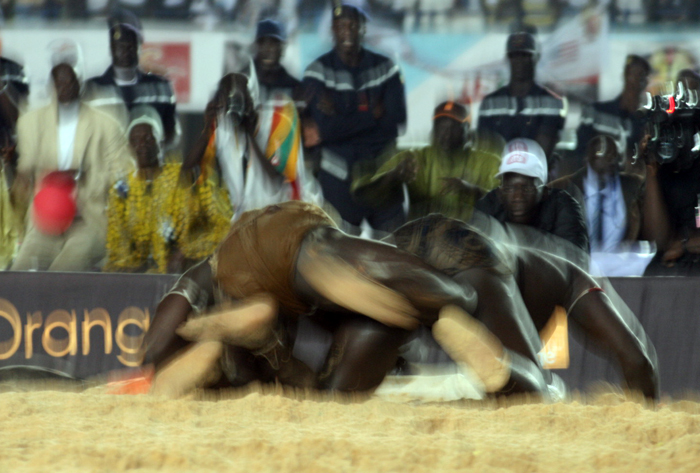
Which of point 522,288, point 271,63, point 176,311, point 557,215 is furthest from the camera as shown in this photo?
point 271,63

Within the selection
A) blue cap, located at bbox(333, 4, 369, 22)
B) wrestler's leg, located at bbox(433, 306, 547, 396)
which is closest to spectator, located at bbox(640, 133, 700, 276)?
blue cap, located at bbox(333, 4, 369, 22)

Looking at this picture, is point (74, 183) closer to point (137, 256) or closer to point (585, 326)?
point (137, 256)

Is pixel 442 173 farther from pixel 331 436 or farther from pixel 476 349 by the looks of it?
pixel 331 436

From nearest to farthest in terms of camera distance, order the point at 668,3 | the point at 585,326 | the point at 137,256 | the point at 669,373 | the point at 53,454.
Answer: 1. the point at 53,454
2. the point at 585,326
3. the point at 669,373
4. the point at 137,256
5. the point at 668,3

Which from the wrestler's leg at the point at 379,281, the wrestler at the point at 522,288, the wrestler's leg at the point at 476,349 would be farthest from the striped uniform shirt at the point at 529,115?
the wrestler's leg at the point at 476,349

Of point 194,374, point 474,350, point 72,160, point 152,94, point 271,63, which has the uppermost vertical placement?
point 271,63

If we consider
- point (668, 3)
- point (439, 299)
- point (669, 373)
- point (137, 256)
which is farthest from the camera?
point (668, 3)

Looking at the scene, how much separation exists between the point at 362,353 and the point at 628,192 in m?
2.92

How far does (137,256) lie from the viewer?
4.93 m

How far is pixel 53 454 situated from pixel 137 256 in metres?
3.10

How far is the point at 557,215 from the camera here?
4.47m

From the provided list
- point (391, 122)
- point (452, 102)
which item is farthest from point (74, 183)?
point (452, 102)

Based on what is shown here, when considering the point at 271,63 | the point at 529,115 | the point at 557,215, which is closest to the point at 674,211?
the point at 557,215

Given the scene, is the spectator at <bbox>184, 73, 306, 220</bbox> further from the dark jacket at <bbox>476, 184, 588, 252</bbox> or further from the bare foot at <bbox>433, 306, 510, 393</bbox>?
the bare foot at <bbox>433, 306, 510, 393</bbox>
